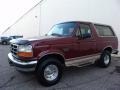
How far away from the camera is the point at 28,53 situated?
4.36 meters

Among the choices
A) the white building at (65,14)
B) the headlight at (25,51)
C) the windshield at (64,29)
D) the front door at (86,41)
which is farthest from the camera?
the white building at (65,14)

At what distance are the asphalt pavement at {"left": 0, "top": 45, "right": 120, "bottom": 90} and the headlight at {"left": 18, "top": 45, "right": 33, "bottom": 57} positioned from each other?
1.04 m

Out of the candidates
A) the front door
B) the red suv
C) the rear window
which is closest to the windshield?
the red suv

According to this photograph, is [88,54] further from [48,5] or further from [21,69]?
[48,5]

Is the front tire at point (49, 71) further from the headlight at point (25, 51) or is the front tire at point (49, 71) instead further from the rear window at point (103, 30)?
the rear window at point (103, 30)

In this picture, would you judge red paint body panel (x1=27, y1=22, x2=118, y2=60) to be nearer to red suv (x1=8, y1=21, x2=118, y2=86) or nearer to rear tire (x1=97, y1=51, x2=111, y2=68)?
red suv (x1=8, y1=21, x2=118, y2=86)

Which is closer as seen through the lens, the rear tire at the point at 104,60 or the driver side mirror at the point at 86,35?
the driver side mirror at the point at 86,35

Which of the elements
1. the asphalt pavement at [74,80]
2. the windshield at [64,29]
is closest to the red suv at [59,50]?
the windshield at [64,29]

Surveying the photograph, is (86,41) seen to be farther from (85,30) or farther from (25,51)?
(25,51)

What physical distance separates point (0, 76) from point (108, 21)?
8634 mm

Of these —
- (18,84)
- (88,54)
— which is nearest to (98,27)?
(88,54)

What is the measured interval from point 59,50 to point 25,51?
1052 millimetres

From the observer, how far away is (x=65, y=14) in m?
14.9

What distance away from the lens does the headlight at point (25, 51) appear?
14.3 feet
